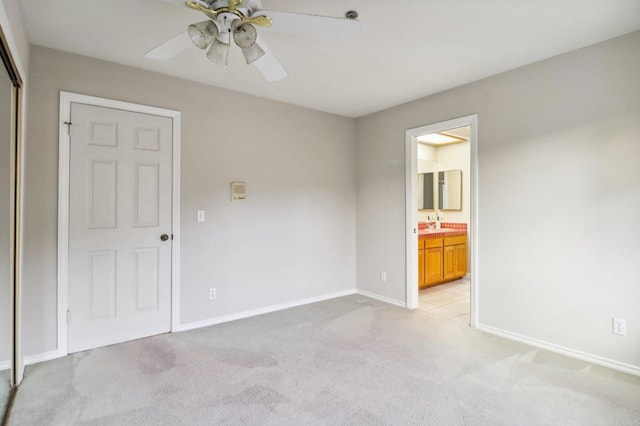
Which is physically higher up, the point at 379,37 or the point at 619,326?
the point at 379,37

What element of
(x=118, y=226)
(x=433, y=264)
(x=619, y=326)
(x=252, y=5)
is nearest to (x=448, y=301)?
(x=433, y=264)

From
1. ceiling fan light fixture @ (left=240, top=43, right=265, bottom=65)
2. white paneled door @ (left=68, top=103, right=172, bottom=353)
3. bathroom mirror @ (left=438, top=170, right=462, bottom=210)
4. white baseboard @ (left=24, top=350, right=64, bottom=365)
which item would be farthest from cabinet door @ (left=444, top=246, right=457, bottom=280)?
white baseboard @ (left=24, top=350, right=64, bottom=365)

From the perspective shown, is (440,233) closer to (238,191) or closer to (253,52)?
(238,191)

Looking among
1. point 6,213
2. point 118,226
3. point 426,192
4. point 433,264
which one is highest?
point 426,192

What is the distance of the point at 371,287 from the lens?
4551 millimetres

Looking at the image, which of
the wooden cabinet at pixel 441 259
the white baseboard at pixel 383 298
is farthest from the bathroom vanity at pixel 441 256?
the white baseboard at pixel 383 298

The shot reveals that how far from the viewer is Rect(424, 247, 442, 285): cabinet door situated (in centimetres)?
479

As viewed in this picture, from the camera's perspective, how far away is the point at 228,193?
3.59 metres

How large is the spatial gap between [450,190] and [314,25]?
16.1 feet

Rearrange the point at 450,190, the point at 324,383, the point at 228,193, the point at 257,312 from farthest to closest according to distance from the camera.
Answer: the point at 450,190, the point at 257,312, the point at 228,193, the point at 324,383

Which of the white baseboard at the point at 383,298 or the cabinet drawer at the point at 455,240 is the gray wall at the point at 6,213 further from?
the cabinet drawer at the point at 455,240

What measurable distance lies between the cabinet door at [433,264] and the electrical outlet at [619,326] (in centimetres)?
234

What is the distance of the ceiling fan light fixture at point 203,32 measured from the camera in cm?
171

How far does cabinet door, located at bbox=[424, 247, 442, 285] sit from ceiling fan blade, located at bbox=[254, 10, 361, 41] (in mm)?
3579
